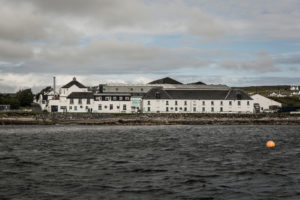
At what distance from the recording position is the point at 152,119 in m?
86.7

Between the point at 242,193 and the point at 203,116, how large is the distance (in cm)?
7573

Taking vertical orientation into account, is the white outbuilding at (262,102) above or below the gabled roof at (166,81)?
below

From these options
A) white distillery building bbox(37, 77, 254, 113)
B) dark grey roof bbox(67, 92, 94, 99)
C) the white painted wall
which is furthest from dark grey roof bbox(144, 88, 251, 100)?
dark grey roof bbox(67, 92, 94, 99)

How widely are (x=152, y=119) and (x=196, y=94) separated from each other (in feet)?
79.6

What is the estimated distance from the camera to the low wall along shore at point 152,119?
83.8m

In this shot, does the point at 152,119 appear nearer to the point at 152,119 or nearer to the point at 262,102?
the point at 152,119

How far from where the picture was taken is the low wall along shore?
275ft

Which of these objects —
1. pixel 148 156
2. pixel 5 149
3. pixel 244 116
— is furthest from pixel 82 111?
pixel 148 156

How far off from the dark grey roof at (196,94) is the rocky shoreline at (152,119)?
467 inches

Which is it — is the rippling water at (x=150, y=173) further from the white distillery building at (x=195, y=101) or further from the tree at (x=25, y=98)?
the tree at (x=25, y=98)

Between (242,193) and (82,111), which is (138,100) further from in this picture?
(242,193)

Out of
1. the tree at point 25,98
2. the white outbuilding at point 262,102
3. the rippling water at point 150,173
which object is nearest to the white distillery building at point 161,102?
the white outbuilding at point 262,102

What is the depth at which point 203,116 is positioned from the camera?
9300cm

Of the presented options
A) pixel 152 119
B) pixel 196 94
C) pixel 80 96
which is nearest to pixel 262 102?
pixel 196 94
